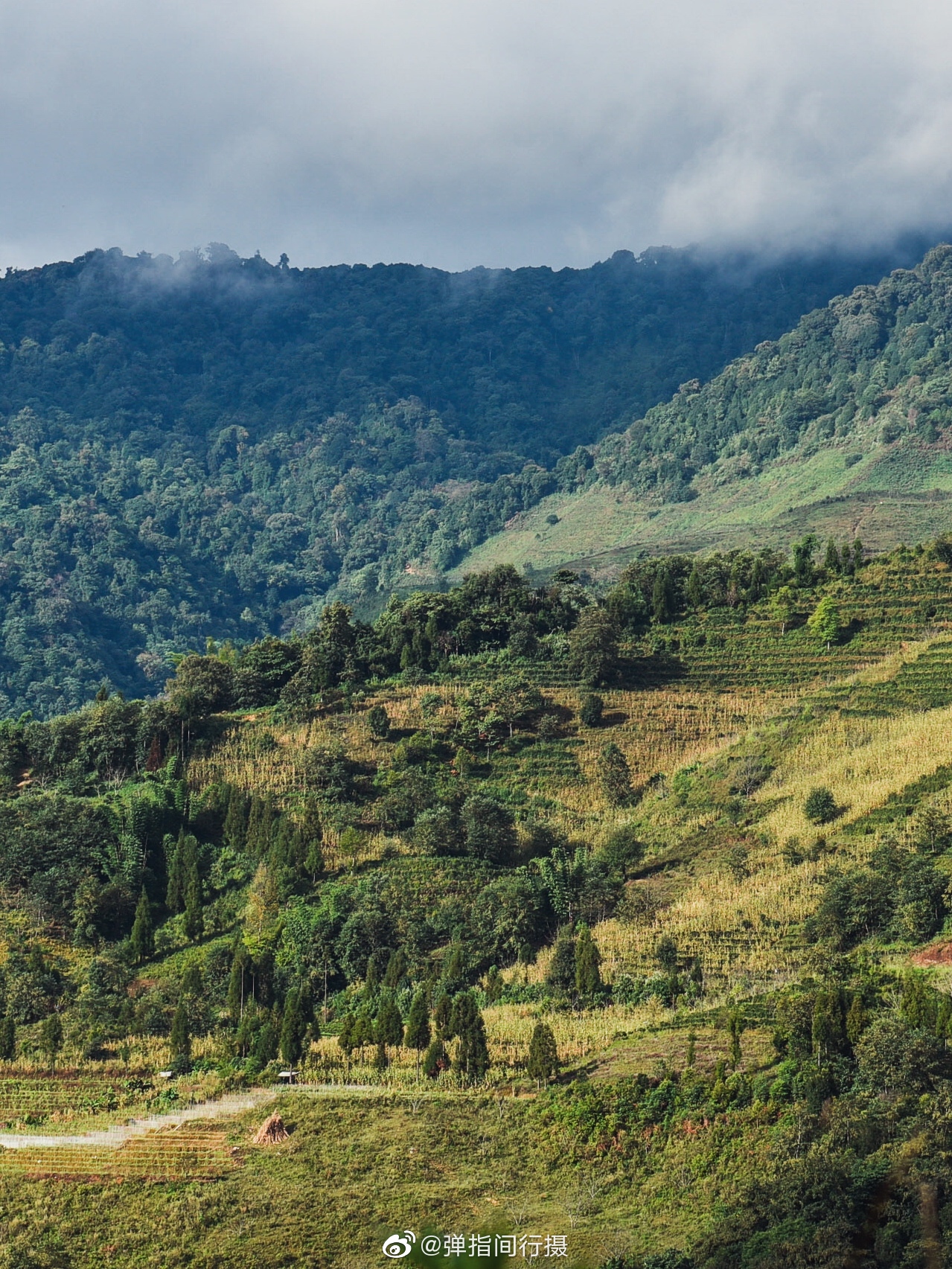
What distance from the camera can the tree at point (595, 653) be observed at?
6625 centimetres

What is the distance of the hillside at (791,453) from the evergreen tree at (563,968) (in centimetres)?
7629

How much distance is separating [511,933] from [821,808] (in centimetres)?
1155

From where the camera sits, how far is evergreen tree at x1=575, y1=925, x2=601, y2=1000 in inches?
1688

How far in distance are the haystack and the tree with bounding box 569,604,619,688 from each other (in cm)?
3400

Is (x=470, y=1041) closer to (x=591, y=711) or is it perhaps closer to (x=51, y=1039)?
(x=51, y=1039)

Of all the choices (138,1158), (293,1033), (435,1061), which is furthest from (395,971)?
(138,1158)

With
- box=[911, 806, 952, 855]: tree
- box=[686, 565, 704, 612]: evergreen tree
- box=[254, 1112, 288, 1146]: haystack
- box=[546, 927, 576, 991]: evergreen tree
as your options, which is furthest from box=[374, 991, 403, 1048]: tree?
box=[686, 565, 704, 612]: evergreen tree

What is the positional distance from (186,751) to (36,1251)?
33999mm

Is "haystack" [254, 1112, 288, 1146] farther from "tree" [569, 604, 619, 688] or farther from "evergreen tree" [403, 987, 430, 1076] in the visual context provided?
"tree" [569, 604, 619, 688]

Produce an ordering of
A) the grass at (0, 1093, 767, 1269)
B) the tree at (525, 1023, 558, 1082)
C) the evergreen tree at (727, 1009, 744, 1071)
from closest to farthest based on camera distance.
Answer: the grass at (0, 1093, 767, 1269)
the evergreen tree at (727, 1009, 744, 1071)
the tree at (525, 1023, 558, 1082)

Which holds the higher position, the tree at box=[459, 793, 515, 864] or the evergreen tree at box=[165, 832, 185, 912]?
the tree at box=[459, 793, 515, 864]

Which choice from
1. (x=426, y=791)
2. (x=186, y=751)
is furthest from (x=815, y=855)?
(x=186, y=751)

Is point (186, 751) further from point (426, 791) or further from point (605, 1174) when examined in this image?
point (605, 1174)

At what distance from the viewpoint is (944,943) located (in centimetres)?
4000
